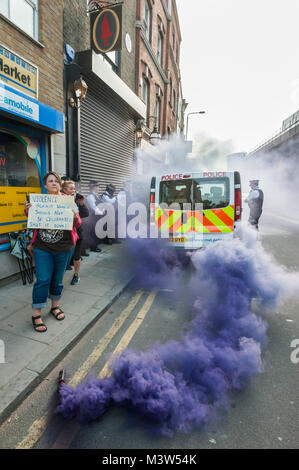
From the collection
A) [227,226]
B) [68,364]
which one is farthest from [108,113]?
[68,364]

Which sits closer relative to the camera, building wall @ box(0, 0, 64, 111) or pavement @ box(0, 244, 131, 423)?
pavement @ box(0, 244, 131, 423)

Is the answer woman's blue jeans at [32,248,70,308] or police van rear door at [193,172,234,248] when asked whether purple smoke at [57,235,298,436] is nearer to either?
woman's blue jeans at [32,248,70,308]

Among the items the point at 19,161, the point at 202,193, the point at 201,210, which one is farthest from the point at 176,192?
the point at 19,161

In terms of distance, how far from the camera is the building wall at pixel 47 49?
14.7 ft

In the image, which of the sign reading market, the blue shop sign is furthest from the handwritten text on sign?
the sign reading market

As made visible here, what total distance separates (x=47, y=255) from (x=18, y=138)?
2847 millimetres

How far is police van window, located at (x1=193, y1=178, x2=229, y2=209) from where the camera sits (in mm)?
5628

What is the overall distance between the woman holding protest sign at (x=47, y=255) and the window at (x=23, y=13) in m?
3.44

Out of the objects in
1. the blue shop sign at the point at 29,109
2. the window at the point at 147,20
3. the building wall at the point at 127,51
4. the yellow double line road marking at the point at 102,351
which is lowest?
the yellow double line road marking at the point at 102,351

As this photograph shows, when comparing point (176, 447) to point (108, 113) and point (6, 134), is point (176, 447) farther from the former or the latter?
point (108, 113)

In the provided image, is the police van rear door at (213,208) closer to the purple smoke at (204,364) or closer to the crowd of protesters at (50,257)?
the purple smoke at (204,364)

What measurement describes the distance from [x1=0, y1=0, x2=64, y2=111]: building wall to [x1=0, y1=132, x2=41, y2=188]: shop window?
3.12ft

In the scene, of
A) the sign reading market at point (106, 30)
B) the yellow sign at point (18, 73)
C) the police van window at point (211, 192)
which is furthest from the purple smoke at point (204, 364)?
the sign reading market at point (106, 30)
